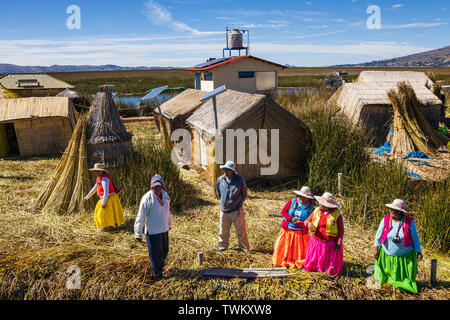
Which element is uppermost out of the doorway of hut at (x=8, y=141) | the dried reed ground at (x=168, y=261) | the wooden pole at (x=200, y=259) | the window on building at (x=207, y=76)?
the window on building at (x=207, y=76)

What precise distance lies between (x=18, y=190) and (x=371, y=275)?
305 inches

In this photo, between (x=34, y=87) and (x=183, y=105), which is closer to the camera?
(x=183, y=105)

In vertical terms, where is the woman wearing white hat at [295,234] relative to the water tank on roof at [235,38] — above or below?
below

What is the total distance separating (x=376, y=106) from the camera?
11812 mm

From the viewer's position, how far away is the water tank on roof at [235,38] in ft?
87.2

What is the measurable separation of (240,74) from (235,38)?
4331 millimetres

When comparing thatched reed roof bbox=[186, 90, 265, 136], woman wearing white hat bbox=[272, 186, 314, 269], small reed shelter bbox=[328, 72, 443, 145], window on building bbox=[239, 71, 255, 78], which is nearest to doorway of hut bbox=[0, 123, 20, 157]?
thatched reed roof bbox=[186, 90, 265, 136]

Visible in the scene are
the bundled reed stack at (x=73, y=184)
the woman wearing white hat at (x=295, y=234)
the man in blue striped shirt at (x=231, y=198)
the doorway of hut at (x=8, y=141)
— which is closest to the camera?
the woman wearing white hat at (x=295, y=234)

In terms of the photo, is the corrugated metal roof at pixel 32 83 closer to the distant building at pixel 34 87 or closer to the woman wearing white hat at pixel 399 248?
the distant building at pixel 34 87

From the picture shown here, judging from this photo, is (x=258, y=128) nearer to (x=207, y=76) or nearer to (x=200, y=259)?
(x=200, y=259)

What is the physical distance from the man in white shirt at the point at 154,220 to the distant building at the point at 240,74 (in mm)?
19662

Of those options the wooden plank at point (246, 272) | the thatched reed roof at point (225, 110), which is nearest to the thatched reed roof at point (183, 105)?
the thatched reed roof at point (225, 110)

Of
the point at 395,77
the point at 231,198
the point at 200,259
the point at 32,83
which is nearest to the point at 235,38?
the point at 395,77

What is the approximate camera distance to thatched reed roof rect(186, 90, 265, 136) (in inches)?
307
